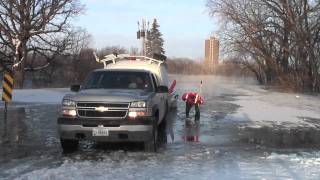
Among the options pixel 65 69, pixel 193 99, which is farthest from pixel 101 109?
pixel 65 69

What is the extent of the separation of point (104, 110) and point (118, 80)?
201 centimetres

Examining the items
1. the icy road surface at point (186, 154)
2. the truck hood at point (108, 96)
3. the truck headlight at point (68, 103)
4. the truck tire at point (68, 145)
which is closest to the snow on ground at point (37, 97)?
the icy road surface at point (186, 154)

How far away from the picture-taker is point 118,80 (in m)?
13.0

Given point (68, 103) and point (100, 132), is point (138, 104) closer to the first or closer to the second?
point (100, 132)

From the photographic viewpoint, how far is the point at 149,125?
11172mm

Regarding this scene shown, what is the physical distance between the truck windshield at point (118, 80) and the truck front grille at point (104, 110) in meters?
1.58

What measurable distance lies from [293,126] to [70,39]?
145ft

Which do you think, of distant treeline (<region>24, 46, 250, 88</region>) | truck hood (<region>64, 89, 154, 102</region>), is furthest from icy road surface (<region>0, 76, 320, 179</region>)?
distant treeline (<region>24, 46, 250, 88</region>)

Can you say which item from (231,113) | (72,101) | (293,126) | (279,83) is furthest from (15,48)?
(72,101)

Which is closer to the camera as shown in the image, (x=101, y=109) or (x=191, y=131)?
(x=101, y=109)

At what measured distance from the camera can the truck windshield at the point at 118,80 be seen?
12.8 metres

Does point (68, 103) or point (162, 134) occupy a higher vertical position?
point (68, 103)

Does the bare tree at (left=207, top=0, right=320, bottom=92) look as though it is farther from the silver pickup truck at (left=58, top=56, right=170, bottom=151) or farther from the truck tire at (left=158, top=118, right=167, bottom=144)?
the silver pickup truck at (left=58, top=56, right=170, bottom=151)

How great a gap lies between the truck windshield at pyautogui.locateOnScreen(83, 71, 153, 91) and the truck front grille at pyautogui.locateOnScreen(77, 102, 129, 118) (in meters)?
1.58
